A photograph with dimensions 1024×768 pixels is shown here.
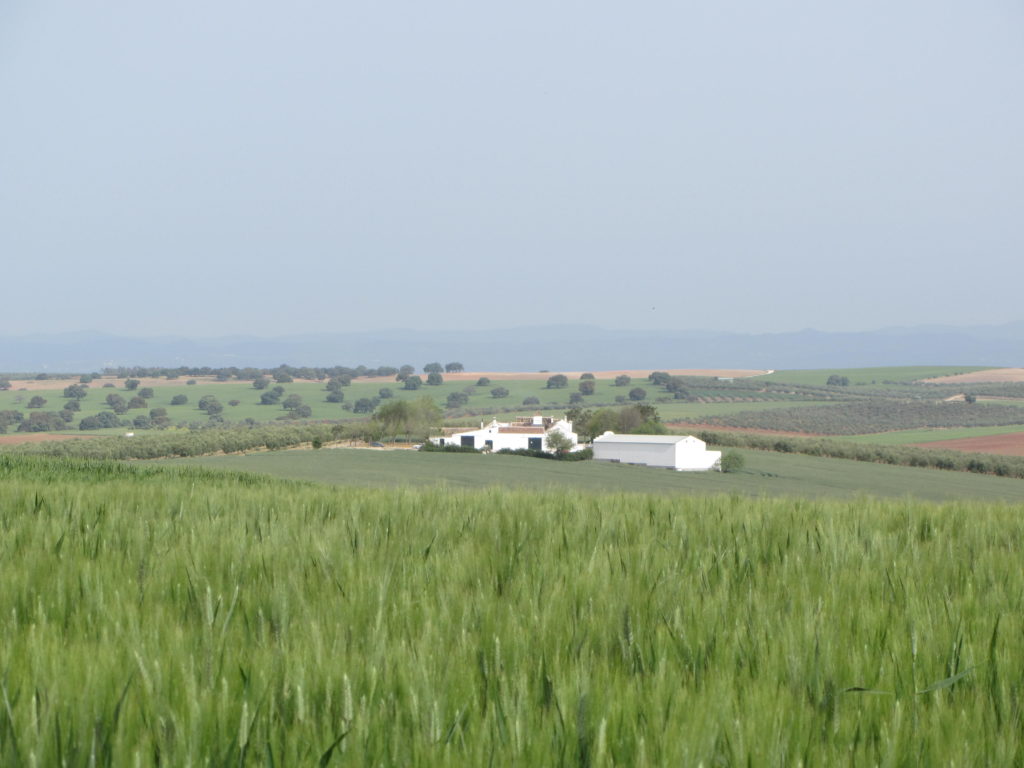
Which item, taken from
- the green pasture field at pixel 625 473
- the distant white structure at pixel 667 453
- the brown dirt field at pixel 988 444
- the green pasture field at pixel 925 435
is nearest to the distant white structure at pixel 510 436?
the distant white structure at pixel 667 453

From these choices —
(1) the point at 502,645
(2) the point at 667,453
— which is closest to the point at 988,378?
(2) the point at 667,453

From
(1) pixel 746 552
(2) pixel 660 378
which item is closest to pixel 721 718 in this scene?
(1) pixel 746 552

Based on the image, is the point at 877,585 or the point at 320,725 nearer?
the point at 320,725

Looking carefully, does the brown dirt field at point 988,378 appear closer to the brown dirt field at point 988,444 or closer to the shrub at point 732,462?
the brown dirt field at point 988,444

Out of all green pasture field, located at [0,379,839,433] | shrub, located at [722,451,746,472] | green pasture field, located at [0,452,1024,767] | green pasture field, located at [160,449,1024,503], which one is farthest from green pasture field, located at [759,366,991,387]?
green pasture field, located at [0,452,1024,767]

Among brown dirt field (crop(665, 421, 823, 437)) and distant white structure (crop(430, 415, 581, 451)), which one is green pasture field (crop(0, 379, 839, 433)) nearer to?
brown dirt field (crop(665, 421, 823, 437))

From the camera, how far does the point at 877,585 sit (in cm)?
336

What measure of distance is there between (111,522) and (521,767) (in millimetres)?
3641

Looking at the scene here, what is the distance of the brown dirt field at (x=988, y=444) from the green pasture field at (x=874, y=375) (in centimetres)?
7135

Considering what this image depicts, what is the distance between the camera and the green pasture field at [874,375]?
499 feet

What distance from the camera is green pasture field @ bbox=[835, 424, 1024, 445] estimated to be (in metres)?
75.8

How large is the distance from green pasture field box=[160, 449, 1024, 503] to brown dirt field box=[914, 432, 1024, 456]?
24.7ft

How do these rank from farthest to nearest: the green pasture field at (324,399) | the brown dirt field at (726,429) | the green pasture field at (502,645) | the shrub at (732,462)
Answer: the green pasture field at (324,399) → the brown dirt field at (726,429) → the shrub at (732,462) → the green pasture field at (502,645)

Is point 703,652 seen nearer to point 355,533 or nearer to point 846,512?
point 355,533
